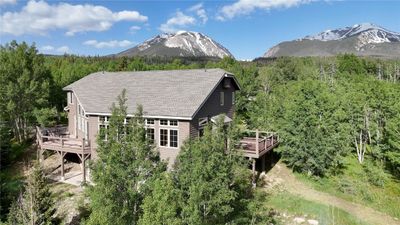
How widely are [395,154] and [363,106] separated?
19.9 feet

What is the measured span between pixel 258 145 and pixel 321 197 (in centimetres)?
537

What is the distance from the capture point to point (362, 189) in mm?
23859

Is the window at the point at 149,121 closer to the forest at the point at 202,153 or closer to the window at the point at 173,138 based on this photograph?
the window at the point at 173,138

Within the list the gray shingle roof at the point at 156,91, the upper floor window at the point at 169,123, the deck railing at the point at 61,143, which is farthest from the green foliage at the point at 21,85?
A: the upper floor window at the point at 169,123

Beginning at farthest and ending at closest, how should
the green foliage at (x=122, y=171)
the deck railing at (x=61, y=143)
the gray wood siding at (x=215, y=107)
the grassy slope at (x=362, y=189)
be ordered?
the deck railing at (x=61, y=143) → the grassy slope at (x=362, y=189) → the gray wood siding at (x=215, y=107) → the green foliage at (x=122, y=171)

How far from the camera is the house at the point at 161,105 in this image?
2081cm

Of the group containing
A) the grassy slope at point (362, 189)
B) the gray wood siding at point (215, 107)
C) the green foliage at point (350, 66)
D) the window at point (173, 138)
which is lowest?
the grassy slope at point (362, 189)

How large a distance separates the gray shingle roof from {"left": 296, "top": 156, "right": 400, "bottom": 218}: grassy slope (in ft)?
32.9

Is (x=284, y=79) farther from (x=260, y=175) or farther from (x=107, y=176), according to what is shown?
(x=107, y=176)

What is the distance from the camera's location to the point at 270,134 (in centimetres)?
2539

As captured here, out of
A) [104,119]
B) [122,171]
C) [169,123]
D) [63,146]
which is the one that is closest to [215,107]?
[169,123]

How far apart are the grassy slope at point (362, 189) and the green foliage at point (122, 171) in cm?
1524

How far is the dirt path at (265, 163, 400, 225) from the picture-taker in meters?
19.4

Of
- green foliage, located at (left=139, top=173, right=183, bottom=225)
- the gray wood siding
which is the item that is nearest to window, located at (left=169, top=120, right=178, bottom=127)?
the gray wood siding
